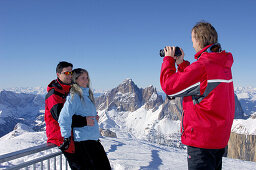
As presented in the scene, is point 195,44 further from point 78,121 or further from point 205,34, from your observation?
point 78,121

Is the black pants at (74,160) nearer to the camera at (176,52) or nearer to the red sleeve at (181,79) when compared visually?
the red sleeve at (181,79)

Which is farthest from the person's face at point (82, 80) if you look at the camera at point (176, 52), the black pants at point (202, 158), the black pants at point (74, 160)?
the black pants at point (202, 158)

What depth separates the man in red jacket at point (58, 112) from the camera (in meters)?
4.01

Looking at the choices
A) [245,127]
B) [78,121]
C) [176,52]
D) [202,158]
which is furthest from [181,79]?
[245,127]

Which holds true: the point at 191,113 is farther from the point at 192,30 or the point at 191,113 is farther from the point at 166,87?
the point at 192,30

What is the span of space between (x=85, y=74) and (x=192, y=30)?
2468 millimetres

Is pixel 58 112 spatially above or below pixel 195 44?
below

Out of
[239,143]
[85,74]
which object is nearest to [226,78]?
[85,74]

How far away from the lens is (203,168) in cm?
276

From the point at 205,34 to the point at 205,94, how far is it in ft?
2.89

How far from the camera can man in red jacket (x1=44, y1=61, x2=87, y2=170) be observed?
4.01 m

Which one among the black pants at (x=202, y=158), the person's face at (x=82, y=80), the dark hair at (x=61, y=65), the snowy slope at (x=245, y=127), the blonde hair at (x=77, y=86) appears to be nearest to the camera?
the black pants at (x=202, y=158)

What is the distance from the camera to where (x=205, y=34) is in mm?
2857

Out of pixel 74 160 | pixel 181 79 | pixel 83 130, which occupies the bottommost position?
pixel 74 160
